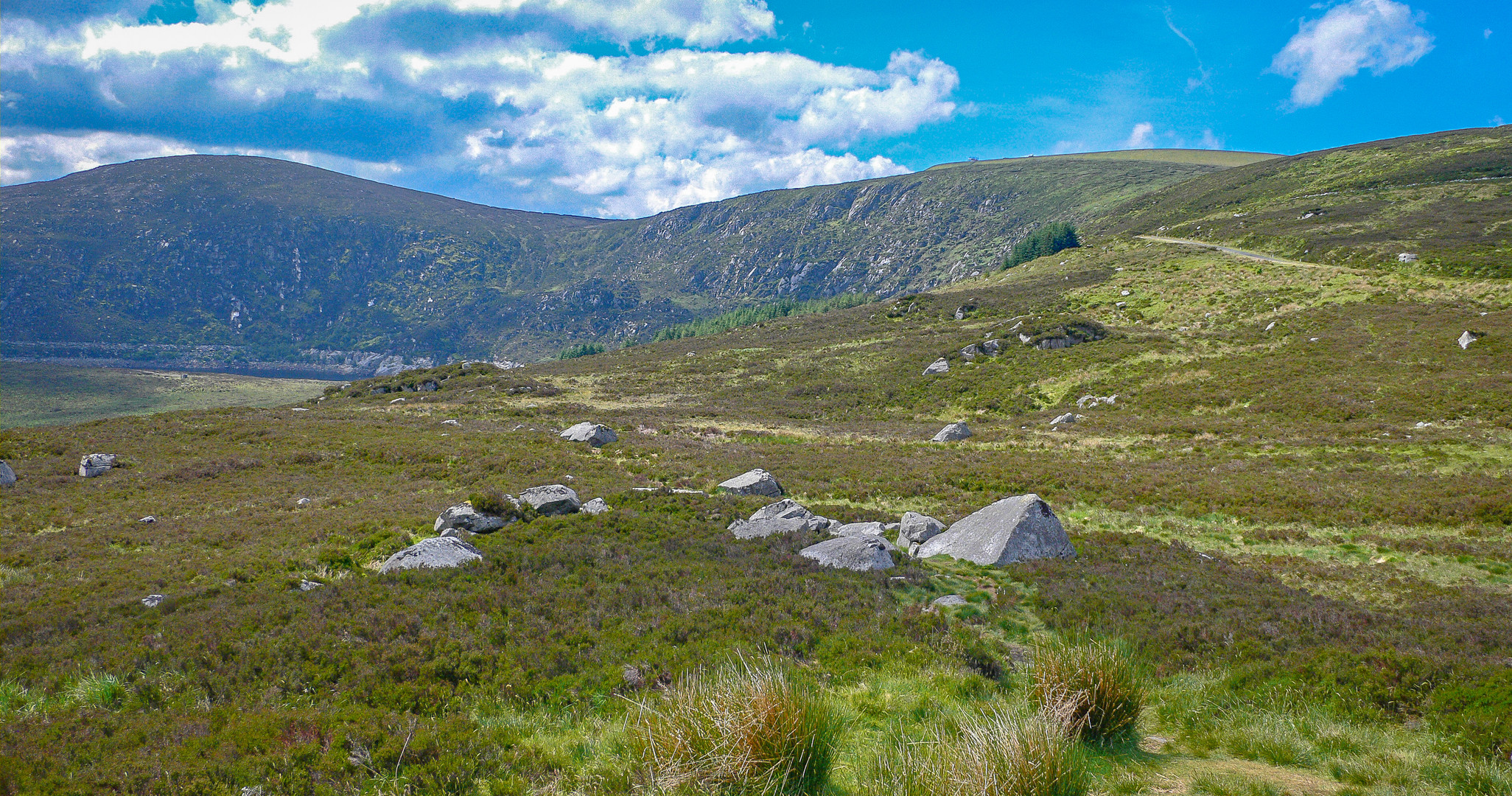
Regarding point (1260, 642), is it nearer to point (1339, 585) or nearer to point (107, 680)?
point (1339, 585)

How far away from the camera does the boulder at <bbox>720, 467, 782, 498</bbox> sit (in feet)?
74.5

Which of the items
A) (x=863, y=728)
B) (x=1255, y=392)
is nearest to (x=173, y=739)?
(x=863, y=728)

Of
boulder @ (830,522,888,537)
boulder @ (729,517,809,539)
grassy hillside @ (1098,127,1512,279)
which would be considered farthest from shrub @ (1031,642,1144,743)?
grassy hillside @ (1098,127,1512,279)

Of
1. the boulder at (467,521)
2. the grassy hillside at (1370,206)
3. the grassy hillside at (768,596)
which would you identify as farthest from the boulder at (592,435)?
the grassy hillside at (1370,206)

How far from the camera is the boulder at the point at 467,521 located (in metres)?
16.5

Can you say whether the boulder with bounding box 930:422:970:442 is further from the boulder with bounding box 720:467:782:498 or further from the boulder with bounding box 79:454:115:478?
the boulder with bounding box 79:454:115:478

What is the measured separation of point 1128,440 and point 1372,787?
27617 millimetres

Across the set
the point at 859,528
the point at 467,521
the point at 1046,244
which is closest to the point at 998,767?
the point at 859,528

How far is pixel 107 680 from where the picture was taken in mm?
8398

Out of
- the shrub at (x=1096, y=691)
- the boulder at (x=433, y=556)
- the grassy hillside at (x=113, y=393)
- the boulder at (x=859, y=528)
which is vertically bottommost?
the grassy hillside at (x=113, y=393)

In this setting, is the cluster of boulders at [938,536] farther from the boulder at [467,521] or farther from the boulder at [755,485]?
the boulder at [467,521]

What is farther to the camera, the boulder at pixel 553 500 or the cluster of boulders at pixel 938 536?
the boulder at pixel 553 500

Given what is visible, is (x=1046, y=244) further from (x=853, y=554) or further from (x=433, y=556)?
(x=433, y=556)

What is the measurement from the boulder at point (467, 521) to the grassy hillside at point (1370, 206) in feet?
221
